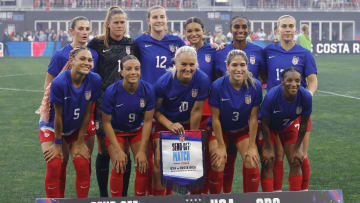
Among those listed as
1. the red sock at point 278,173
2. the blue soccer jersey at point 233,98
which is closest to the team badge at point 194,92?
the blue soccer jersey at point 233,98

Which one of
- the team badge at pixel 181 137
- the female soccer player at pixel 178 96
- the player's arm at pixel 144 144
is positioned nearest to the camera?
the team badge at pixel 181 137

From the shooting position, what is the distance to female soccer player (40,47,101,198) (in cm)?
553

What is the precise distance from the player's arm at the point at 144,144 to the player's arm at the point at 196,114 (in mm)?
379

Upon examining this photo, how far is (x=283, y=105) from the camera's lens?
5.73m

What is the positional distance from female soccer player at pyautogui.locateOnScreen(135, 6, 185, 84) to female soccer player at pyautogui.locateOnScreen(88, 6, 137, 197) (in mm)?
178

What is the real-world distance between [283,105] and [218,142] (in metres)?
0.71

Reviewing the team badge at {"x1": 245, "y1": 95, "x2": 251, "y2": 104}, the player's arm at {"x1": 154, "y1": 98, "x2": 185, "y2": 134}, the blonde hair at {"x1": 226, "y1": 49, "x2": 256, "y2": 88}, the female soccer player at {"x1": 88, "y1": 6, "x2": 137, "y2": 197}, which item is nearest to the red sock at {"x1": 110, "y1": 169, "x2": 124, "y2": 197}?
the female soccer player at {"x1": 88, "y1": 6, "x2": 137, "y2": 197}

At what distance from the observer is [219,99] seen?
572 centimetres

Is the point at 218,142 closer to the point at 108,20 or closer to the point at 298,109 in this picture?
the point at 298,109

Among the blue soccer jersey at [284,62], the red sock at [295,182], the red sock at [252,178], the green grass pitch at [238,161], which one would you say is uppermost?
the blue soccer jersey at [284,62]

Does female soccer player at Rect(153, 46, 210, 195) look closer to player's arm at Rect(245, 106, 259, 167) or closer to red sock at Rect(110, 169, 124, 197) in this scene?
red sock at Rect(110, 169, 124, 197)

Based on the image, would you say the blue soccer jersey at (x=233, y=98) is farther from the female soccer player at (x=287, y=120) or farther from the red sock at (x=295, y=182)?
the red sock at (x=295, y=182)

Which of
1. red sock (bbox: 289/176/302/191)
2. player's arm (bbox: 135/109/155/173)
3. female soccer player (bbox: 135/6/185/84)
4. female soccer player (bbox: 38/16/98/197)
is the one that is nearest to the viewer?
player's arm (bbox: 135/109/155/173)

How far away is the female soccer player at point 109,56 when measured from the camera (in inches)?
237
